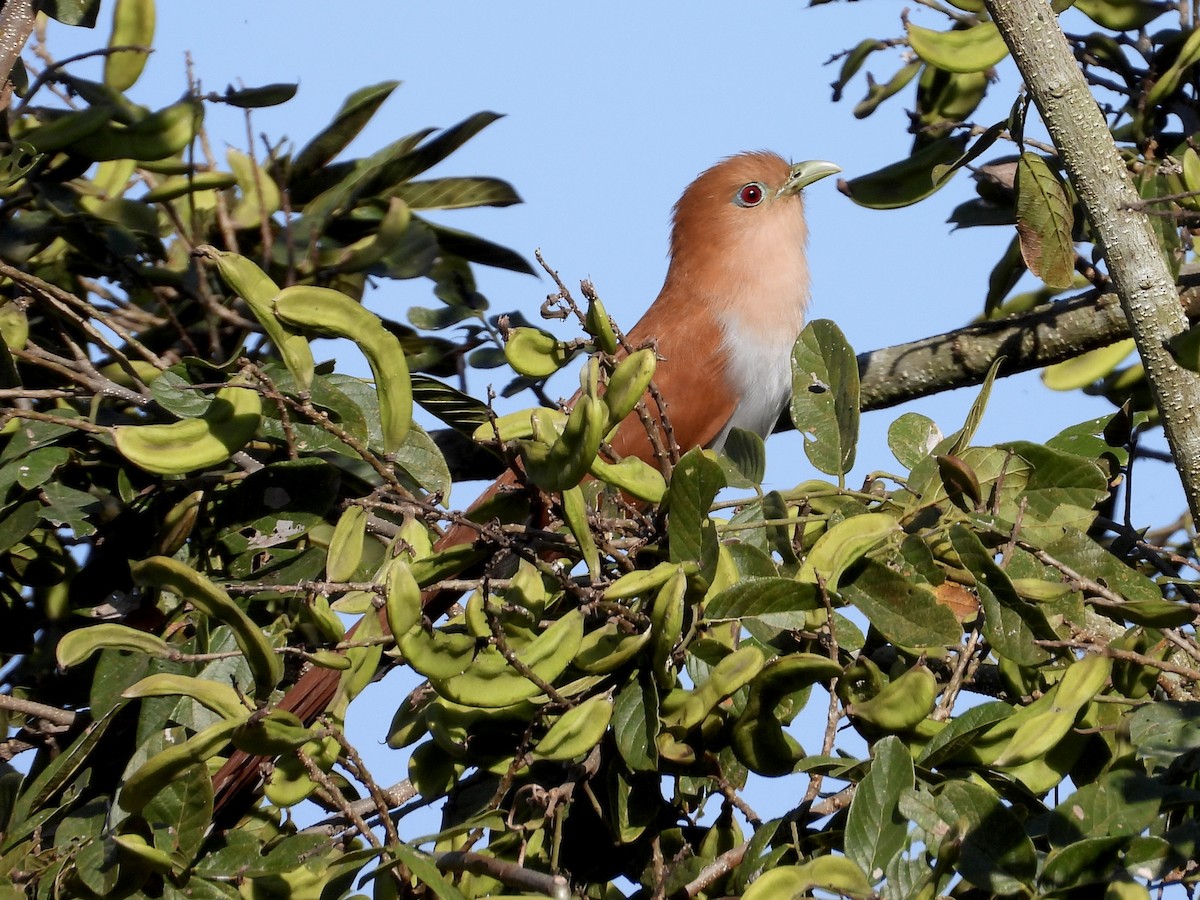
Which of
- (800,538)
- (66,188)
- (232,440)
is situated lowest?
(800,538)

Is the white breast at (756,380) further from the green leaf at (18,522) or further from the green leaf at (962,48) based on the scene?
the green leaf at (18,522)

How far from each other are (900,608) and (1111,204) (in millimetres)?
838

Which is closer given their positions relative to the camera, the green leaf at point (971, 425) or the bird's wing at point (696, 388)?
the green leaf at point (971, 425)

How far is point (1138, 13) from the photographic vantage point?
9.98 ft

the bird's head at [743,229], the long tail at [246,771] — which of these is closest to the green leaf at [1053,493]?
the long tail at [246,771]

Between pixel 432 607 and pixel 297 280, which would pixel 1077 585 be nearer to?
pixel 432 607

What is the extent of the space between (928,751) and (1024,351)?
2.06 meters

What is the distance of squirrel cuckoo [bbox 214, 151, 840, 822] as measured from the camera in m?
4.73

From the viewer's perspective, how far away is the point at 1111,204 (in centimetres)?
223

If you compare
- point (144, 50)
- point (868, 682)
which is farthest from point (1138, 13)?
point (144, 50)

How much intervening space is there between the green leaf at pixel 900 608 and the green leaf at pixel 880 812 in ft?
0.64

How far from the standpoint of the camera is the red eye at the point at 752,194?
17.8 feet

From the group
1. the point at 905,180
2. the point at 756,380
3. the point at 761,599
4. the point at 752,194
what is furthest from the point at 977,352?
the point at 761,599

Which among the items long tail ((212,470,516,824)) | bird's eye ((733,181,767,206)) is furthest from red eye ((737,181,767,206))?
long tail ((212,470,516,824))
